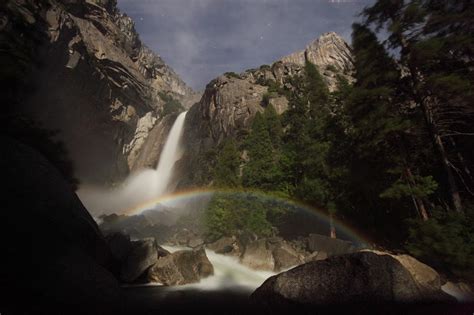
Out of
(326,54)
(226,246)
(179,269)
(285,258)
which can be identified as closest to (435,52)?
(285,258)

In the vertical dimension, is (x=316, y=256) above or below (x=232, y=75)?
below

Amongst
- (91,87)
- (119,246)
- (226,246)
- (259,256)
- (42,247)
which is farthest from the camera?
(91,87)

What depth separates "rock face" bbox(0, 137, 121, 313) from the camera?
26.6ft

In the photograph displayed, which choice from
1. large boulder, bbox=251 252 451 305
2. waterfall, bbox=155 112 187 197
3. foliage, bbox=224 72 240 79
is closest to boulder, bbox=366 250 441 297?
large boulder, bbox=251 252 451 305

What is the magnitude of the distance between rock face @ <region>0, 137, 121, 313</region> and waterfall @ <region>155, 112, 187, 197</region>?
1813 inches

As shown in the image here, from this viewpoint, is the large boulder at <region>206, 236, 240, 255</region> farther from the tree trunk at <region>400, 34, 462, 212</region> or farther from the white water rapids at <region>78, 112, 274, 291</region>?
the white water rapids at <region>78, 112, 274, 291</region>

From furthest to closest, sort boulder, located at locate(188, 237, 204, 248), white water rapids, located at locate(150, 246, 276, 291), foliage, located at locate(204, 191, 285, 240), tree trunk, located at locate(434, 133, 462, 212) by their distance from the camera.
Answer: boulder, located at locate(188, 237, 204, 248)
foliage, located at locate(204, 191, 285, 240)
white water rapids, located at locate(150, 246, 276, 291)
tree trunk, located at locate(434, 133, 462, 212)

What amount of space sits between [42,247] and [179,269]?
9.12m

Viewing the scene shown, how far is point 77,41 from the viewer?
41906 millimetres

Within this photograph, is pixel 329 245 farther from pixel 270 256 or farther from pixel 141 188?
pixel 141 188

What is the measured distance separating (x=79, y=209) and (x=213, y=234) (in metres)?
19.1

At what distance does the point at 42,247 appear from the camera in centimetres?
939

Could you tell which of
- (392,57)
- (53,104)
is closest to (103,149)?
(53,104)

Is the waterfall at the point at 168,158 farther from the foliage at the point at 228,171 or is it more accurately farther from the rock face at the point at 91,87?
the foliage at the point at 228,171
